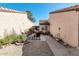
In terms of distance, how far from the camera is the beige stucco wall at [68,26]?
1537 cm

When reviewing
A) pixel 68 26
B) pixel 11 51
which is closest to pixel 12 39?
pixel 11 51

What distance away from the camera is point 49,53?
13.7 m

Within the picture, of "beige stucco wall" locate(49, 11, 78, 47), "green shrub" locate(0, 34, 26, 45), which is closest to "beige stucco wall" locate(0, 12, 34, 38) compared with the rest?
"green shrub" locate(0, 34, 26, 45)

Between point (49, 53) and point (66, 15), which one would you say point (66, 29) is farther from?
point (49, 53)

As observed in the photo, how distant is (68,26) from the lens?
55.3 feet

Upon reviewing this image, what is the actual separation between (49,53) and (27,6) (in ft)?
15.9

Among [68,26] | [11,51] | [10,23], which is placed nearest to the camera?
[11,51]

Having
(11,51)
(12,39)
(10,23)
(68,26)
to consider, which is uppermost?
(10,23)

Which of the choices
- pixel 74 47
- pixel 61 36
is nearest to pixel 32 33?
pixel 61 36

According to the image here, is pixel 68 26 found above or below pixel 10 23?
below

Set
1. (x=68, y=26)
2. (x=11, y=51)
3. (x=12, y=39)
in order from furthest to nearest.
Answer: (x=68, y=26) → (x=12, y=39) → (x=11, y=51)

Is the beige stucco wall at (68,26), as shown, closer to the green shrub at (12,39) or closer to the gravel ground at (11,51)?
the green shrub at (12,39)

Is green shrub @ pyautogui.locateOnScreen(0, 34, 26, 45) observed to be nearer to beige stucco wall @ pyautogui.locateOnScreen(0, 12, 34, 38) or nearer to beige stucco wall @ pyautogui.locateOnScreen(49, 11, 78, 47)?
beige stucco wall @ pyautogui.locateOnScreen(0, 12, 34, 38)

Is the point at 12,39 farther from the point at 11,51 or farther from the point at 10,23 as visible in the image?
the point at 11,51
